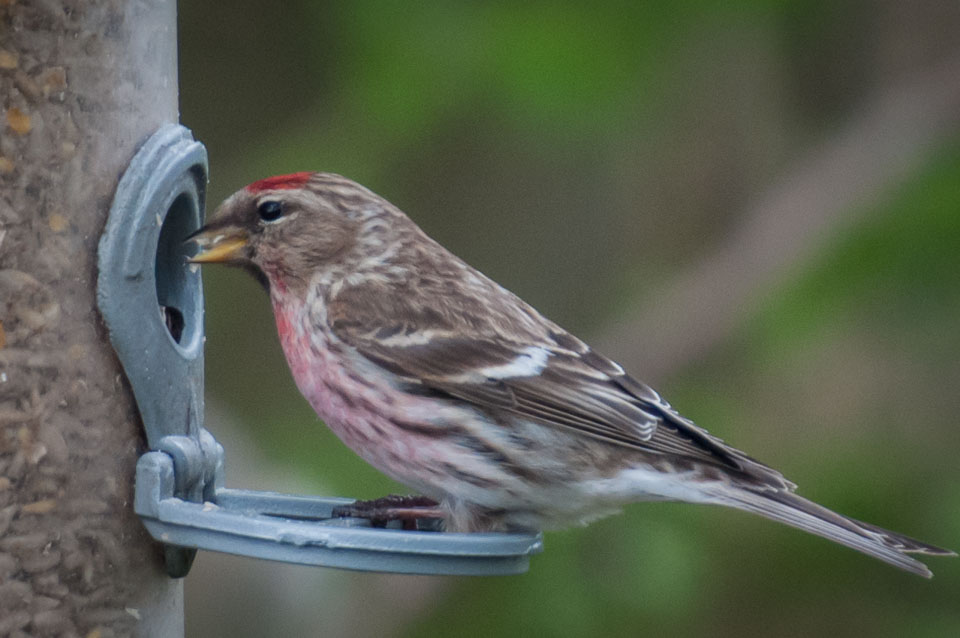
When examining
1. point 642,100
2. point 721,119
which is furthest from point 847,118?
point 642,100

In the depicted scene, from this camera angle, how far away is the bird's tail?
3.52m

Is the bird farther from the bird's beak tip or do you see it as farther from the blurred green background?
the blurred green background

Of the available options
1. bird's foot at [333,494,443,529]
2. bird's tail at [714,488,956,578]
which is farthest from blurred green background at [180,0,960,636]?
bird's tail at [714,488,956,578]

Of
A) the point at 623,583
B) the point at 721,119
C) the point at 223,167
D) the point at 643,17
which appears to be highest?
the point at 643,17

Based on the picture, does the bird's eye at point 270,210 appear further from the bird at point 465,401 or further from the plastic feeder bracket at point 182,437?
the plastic feeder bracket at point 182,437

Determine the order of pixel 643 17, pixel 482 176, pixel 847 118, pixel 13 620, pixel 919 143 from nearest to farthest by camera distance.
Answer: pixel 13 620 < pixel 643 17 < pixel 919 143 < pixel 847 118 < pixel 482 176

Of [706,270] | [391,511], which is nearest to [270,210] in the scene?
[391,511]

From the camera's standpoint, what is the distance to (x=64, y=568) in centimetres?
315

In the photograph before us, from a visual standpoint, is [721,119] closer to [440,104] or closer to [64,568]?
[440,104]

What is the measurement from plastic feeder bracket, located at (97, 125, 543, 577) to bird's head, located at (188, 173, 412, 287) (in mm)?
229

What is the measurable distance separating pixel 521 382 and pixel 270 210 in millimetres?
850

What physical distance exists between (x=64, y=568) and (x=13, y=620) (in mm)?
159

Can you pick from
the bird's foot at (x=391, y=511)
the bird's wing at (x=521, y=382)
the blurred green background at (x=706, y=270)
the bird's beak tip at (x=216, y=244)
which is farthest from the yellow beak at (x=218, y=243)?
the blurred green background at (x=706, y=270)

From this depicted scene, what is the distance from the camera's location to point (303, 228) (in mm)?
4020
